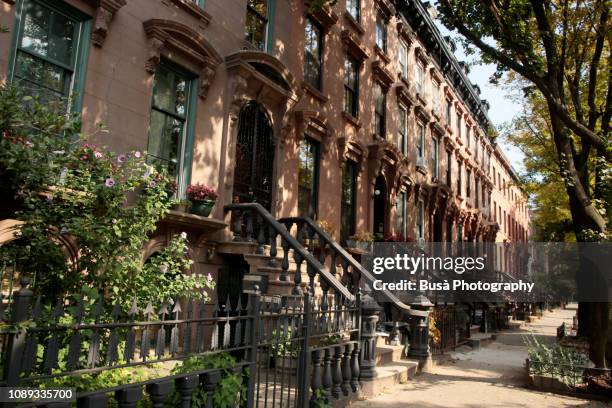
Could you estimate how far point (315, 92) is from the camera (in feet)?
42.1

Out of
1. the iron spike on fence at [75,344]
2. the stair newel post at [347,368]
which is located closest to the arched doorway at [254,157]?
the stair newel post at [347,368]

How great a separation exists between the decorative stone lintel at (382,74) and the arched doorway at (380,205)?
335cm

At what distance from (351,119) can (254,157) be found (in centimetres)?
471

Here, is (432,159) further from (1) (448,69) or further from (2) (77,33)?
(2) (77,33)

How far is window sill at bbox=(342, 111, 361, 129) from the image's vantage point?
1432 centimetres

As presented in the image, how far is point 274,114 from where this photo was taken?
37.5 ft

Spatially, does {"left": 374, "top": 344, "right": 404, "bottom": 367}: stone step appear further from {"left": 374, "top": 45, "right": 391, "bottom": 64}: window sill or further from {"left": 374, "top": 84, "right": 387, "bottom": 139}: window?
{"left": 374, "top": 45, "right": 391, "bottom": 64}: window sill

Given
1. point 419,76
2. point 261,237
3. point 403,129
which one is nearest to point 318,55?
point 261,237

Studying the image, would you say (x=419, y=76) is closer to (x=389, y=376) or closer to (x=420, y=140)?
(x=420, y=140)

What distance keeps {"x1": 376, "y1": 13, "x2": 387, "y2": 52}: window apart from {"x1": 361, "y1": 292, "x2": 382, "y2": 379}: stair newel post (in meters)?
12.7

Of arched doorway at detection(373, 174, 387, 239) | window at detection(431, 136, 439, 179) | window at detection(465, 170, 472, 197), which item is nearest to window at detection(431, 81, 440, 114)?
window at detection(431, 136, 439, 179)

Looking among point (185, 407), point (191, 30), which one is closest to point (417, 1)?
point (191, 30)

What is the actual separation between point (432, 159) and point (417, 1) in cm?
699

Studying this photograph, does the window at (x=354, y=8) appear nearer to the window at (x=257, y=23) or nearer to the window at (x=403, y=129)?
the window at (x=403, y=129)
